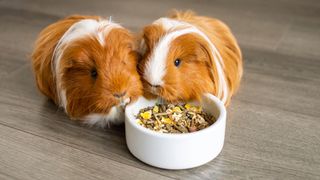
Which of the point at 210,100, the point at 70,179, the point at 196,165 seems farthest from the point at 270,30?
the point at 70,179

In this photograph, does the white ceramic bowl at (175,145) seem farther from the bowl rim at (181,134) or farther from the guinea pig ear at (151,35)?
the guinea pig ear at (151,35)

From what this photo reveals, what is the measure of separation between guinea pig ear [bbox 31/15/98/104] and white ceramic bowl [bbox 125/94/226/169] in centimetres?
27

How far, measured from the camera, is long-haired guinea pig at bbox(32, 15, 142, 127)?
1019 millimetres

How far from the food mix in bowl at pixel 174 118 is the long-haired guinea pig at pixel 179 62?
0.03 metres

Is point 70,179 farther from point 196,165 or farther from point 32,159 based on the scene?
point 196,165

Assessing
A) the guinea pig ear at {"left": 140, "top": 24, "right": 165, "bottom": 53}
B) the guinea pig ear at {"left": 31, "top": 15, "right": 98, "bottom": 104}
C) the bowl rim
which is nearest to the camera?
the bowl rim

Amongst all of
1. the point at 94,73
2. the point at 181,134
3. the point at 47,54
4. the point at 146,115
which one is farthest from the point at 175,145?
the point at 47,54

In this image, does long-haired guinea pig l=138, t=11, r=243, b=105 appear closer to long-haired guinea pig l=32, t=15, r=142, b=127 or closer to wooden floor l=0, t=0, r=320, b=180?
long-haired guinea pig l=32, t=15, r=142, b=127

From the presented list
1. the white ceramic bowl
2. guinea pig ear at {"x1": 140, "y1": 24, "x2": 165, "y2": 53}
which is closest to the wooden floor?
the white ceramic bowl

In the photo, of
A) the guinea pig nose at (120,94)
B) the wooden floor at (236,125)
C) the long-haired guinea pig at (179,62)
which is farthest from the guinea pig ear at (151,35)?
the wooden floor at (236,125)

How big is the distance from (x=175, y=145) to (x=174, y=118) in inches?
4.8

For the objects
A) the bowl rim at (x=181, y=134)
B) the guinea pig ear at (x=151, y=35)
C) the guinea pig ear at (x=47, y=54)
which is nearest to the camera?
the bowl rim at (x=181, y=134)

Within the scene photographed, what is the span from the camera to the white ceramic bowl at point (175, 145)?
951 mm

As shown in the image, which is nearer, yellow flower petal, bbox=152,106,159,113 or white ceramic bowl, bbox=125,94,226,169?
white ceramic bowl, bbox=125,94,226,169
